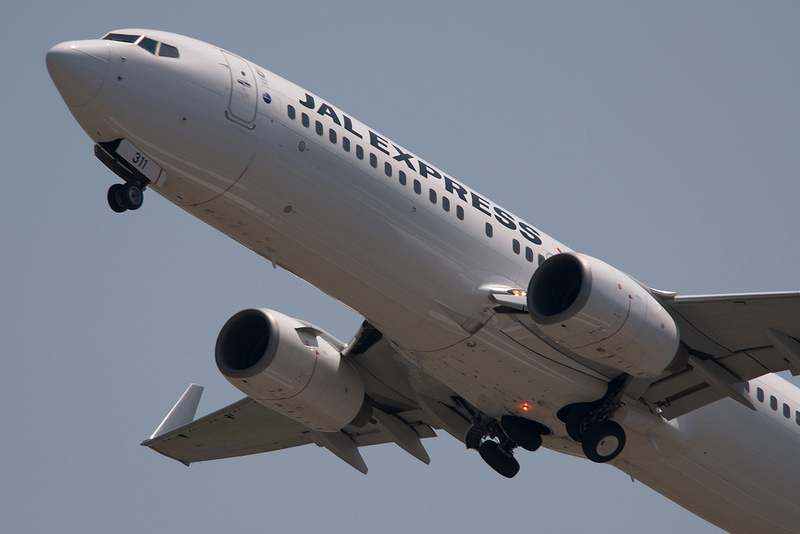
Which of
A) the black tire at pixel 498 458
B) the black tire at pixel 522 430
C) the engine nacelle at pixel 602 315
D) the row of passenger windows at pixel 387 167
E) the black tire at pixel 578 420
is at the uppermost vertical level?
the row of passenger windows at pixel 387 167

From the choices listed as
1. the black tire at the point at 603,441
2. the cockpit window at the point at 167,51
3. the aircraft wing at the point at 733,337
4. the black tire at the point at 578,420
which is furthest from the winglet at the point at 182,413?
the aircraft wing at the point at 733,337

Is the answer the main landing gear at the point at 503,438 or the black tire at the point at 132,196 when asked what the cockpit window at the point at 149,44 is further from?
the main landing gear at the point at 503,438

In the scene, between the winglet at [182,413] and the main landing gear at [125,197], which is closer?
the main landing gear at [125,197]

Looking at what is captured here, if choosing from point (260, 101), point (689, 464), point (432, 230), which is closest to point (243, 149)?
point (260, 101)

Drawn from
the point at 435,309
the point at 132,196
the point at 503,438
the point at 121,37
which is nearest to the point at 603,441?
the point at 503,438

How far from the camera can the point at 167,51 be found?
19.7 metres

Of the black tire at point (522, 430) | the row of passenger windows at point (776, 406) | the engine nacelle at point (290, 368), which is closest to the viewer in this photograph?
the black tire at point (522, 430)

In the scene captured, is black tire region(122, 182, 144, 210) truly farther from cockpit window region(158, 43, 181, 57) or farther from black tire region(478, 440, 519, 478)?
black tire region(478, 440, 519, 478)

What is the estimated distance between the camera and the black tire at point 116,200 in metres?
19.6

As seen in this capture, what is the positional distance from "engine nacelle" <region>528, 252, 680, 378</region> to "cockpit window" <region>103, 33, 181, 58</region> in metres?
8.24

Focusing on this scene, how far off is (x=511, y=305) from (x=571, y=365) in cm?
219

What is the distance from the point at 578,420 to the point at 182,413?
12.3m

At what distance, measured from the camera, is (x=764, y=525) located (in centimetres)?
2539

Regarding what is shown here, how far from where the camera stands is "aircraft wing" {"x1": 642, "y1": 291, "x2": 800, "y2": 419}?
20.7 metres
